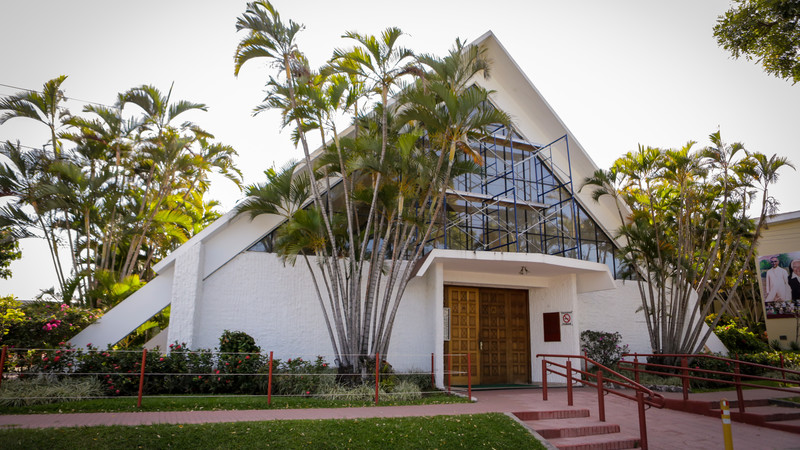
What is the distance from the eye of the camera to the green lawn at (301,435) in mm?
6445

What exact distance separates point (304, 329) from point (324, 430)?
5.87m

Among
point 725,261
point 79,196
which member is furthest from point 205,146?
point 725,261

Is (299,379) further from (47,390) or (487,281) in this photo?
(487,281)

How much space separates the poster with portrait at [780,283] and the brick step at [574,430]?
20188 millimetres

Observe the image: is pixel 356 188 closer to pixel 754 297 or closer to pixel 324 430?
pixel 324 430

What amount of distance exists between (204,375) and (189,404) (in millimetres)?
1707

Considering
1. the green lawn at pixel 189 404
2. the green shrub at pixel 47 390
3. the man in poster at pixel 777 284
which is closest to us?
the green lawn at pixel 189 404

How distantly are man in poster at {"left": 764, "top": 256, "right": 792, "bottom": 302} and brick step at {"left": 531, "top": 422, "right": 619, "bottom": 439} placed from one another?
20364 mm

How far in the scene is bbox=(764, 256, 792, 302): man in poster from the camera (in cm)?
2312

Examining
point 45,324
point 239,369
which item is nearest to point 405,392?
point 239,369

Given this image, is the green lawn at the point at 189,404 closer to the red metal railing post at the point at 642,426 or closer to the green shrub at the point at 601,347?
the red metal railing post at the point at 642,426

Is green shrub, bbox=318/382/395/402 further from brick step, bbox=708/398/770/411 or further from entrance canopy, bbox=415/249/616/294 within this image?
brick step, bbox=708/398/770/411

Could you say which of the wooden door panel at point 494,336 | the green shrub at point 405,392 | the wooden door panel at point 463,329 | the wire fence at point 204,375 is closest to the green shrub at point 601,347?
the wooden door panel at point 494,336

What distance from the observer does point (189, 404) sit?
912 centimetres
